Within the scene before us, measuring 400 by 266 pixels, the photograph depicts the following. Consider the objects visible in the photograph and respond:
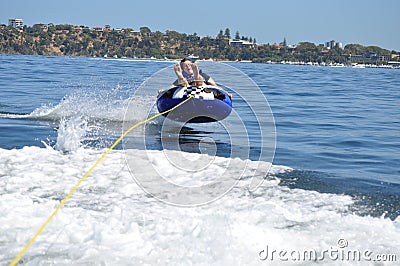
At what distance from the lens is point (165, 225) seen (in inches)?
154

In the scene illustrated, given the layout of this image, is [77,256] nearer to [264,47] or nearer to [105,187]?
[105,187]

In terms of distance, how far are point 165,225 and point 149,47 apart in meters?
111

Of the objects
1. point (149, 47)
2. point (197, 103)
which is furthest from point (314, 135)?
point (149, 47)

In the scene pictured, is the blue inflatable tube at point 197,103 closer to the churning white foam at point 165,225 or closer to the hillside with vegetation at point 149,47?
the churning white foam at point 165,225

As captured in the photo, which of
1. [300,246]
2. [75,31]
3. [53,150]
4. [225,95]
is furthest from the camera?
[75,31]

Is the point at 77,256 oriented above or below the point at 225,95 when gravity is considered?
below

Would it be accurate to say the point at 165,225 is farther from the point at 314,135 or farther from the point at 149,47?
the point at 149,47

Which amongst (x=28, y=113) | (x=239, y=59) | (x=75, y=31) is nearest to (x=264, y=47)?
(x=239, y=59)

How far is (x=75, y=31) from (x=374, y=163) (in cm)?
13075

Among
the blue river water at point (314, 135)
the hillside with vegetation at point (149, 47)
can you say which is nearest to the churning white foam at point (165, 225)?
the blue river water at point (314, 135)

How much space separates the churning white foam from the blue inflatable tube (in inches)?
135

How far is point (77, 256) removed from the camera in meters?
3.40

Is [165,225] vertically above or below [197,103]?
below

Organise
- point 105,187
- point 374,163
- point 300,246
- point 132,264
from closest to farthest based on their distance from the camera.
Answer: point 132,264 < point 300,246 < point 105,187 < point 374,163
